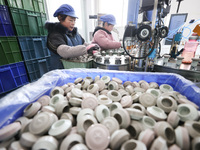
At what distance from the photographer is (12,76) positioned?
5.00 ft

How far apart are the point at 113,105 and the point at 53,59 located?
126cm

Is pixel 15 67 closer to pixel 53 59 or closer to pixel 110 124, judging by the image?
pixel 53 59

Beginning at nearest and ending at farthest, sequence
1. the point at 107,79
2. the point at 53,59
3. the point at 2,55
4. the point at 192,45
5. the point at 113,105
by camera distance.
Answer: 1. the point at 113,105
2. the point at 107,79
3. the point at 192,45
4. the point at 2,55
5. the point at 53,59

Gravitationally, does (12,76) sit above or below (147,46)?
below

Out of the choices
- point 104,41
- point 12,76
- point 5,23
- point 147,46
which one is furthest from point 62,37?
point 147,46

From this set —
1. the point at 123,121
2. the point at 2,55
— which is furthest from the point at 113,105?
the point at 2,55

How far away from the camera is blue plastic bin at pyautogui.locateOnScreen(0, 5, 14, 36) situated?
4.39 feet

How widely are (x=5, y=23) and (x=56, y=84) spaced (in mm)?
1271

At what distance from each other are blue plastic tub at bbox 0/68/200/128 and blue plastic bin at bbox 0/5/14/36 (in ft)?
3.65

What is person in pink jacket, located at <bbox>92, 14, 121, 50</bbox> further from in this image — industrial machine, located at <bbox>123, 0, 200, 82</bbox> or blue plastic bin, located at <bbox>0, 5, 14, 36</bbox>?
blue plastic bin, located at <bbox>0, 5, 14, 36</bbox>

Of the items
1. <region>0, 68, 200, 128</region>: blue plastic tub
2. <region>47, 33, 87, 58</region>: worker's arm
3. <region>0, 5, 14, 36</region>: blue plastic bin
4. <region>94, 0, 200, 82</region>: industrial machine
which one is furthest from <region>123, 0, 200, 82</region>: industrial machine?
<region>0, 5, 14, 36</region>: blue plastic bin

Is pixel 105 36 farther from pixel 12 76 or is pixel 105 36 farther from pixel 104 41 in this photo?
pixel 12 76

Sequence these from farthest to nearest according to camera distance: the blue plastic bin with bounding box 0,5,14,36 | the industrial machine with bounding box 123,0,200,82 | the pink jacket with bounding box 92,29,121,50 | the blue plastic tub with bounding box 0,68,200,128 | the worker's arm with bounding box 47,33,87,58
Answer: the pink jacket with bounding box 92,29,121,50
the blue plastic bin with bounding box 0,5,14,36
the worker's arm with bounding box 47,33,87,58
the industrial machine with bounding box 123,0,200,82
the blue plastic tub with bounding box 0,68,200,128

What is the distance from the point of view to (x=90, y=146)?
42 centimetres
